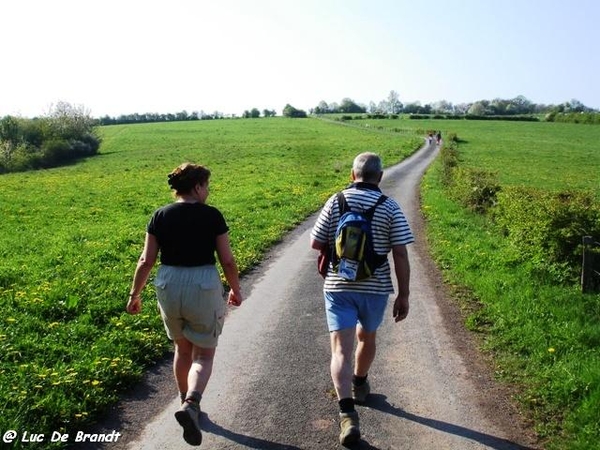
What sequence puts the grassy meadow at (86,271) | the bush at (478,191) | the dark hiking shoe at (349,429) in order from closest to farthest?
the dark hiking shoe at (349,429) → the grassy meadow at (86,271) → the bush at (478,191)

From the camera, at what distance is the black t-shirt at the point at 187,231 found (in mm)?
4520

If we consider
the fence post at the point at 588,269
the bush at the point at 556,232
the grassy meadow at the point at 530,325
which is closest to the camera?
the grassy meadow at the point at 530,325

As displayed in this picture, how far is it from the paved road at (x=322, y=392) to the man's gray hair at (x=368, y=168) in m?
2.20

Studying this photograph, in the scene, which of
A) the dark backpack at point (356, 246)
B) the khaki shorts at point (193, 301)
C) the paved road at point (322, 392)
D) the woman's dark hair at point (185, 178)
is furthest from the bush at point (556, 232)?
the woman's dark hair at point (185, 178)

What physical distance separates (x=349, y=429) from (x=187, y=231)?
210 centimetres

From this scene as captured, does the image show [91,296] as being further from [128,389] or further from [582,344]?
[582,344]

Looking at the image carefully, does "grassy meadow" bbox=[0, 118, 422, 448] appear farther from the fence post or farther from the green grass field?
the fence post

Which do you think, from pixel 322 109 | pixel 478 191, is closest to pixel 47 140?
pixel 478 191

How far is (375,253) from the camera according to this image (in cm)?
466

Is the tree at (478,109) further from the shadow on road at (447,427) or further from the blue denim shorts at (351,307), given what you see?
the blue denim shorts at (351,307)

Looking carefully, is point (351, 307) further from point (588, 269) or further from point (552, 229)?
point (552, 229)

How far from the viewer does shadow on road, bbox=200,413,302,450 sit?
180 inches

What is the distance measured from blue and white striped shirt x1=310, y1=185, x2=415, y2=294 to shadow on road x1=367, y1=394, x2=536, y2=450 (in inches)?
48.9

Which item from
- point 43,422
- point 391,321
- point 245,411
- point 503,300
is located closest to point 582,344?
point 503,300
